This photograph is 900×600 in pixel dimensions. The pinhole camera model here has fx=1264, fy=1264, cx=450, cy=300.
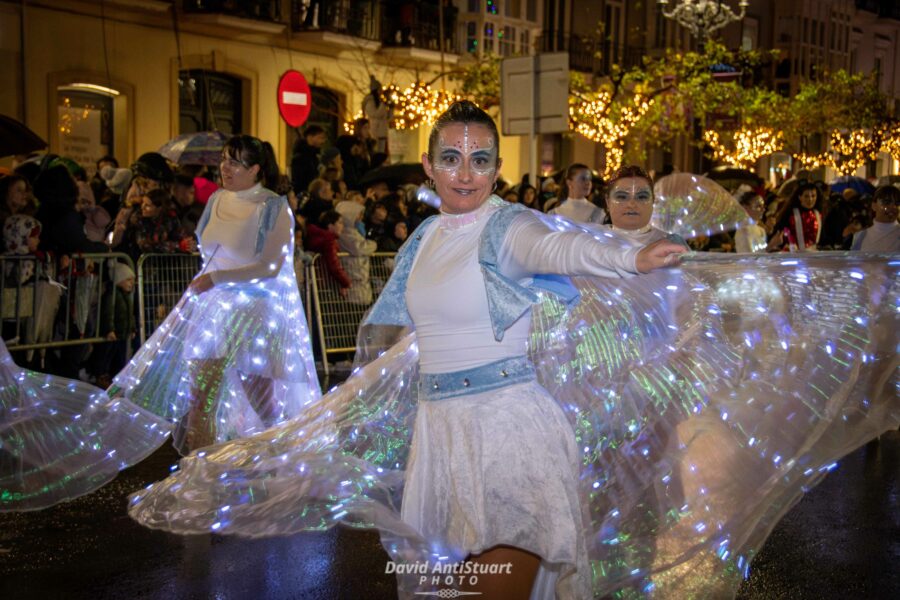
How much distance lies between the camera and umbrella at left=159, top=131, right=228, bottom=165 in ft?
42.9

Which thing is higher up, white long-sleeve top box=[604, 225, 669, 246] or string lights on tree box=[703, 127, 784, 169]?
string lights on tree box=[703, 127, 784, 169]

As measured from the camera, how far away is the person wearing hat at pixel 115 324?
35.1ft

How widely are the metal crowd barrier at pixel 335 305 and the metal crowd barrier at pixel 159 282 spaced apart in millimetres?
1449

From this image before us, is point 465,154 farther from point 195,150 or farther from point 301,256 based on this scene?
point 195,150

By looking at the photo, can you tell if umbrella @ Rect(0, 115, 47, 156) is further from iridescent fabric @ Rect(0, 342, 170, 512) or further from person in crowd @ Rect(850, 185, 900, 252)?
person in crowd @ Rect(850, 185, 900, 252)

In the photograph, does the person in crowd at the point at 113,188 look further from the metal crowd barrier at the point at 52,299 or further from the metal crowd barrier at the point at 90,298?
the metal crowd barrier at the point at 52,299

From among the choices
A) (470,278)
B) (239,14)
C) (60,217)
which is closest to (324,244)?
(60,217)

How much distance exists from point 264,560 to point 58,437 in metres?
1.56

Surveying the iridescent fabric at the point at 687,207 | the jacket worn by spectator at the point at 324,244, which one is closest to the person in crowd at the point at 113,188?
the jacket worn by spectator at the point at 324,244

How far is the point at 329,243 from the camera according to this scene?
12281 millimetres

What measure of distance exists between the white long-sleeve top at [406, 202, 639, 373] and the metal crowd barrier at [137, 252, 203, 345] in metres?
6.98

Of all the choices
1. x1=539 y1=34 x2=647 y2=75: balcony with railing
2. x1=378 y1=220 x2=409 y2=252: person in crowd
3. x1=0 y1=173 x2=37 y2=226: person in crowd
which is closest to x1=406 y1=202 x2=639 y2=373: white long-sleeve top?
x1=0 y1=173 x2=37 y2=226: person in crowd

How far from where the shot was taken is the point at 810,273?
4.45m

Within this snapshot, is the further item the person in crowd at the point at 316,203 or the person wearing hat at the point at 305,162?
the person wearing hat at the point at 305,162
